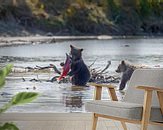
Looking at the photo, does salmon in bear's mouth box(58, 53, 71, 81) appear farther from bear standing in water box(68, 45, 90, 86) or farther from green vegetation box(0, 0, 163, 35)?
green vegetation box(0, 0, 163, 35)

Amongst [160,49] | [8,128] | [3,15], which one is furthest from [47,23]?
[8,128]

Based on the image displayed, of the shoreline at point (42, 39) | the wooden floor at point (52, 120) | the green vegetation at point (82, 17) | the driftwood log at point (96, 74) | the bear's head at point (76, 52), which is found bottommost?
the wooden floor at point (52, 120)

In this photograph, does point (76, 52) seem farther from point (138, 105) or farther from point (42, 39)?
point (138, 105)

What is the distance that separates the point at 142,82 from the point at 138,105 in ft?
1.91

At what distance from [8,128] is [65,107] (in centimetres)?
385

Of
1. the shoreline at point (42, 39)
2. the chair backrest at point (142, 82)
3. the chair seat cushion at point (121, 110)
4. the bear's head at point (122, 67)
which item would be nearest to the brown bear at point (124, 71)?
the bear's head at point (122, 67)

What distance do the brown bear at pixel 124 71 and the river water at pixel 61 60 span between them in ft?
0.17

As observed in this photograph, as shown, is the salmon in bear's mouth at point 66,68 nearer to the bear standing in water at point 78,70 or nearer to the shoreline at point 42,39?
the bear standing in water at point 78,70

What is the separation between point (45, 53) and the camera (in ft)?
18.7

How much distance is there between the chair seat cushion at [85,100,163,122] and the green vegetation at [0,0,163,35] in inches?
66.2

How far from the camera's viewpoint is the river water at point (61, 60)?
558cm

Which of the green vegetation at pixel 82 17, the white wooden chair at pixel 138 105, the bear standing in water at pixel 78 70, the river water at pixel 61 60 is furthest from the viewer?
the green vegetation at pixel 82 17

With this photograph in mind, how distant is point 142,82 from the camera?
4.68m

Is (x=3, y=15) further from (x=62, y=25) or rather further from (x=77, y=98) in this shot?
(x=77, y=98)
